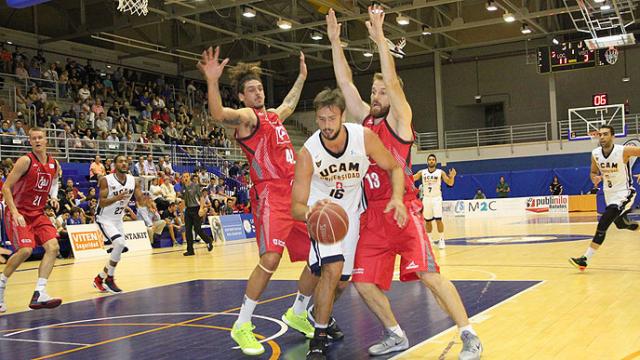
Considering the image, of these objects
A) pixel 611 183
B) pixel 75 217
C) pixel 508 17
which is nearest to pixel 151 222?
pixel 75 217

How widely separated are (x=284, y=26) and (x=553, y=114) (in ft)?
47.7

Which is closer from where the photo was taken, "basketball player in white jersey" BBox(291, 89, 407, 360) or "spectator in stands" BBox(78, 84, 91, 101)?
"basketball player in white jersey" BBox(291, 89, 407, 360)

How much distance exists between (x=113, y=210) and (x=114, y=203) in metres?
0.15

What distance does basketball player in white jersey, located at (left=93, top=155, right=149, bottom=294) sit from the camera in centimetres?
934

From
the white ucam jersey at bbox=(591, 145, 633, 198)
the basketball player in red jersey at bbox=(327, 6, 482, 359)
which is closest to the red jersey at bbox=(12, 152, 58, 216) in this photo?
the basketball player in red jersey at bbox=(327, 6, 482, 359)

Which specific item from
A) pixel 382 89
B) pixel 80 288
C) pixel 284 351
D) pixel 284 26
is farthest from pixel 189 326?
pixel 284 26

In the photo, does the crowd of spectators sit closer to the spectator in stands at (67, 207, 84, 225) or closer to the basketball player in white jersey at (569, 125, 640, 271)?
the spectator in stands at (67, 207, 84, 225)

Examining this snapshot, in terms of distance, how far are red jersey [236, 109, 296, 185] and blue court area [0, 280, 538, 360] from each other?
136 cm

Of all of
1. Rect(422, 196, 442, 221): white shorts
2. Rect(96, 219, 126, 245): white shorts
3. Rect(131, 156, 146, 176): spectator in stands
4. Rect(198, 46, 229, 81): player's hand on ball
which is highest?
Rect(198, 46, 229, 81): player's hand on ball

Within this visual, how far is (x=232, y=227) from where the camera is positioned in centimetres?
2138

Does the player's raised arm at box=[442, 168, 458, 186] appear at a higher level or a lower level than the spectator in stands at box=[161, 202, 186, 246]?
higher

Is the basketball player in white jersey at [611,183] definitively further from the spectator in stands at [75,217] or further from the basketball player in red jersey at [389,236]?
the spectator in stands at [75,217]

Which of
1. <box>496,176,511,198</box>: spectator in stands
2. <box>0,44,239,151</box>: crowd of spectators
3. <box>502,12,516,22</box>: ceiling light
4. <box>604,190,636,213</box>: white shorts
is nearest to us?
<box>604,190,636,213</box>: white shorts

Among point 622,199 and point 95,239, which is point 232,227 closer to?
point 95,239
